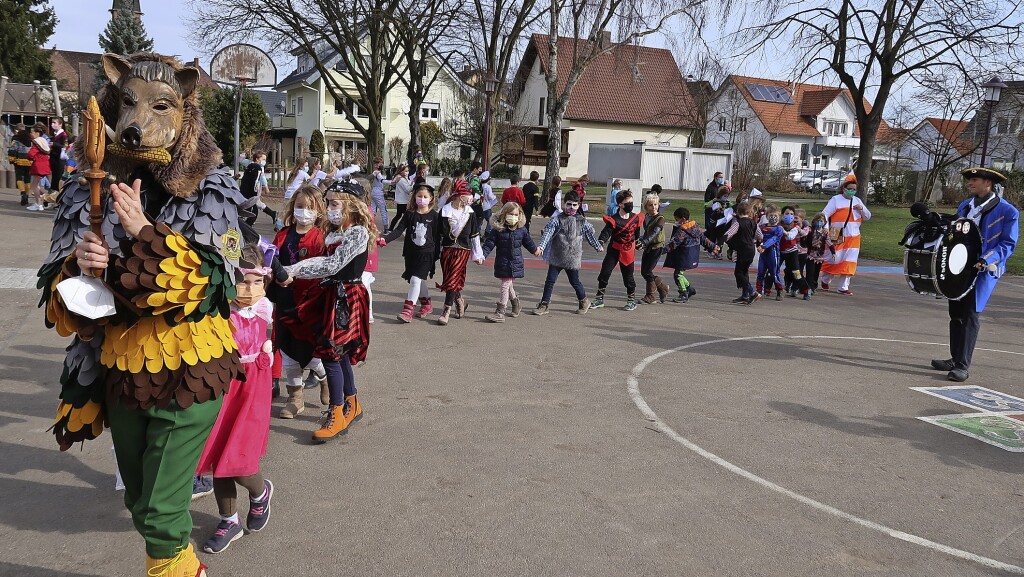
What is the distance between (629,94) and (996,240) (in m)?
53.0

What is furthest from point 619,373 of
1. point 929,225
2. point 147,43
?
point 147,43

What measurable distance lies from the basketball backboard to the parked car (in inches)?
1341

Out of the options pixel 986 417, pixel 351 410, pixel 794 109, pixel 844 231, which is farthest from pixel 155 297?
pixel 794 109

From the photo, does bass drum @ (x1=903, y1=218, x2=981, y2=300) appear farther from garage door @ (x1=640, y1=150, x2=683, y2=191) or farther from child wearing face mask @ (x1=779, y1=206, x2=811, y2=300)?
garage door @ (x1=640, y1=150, x2=683, y2=191)

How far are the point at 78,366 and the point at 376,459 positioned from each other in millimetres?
2470

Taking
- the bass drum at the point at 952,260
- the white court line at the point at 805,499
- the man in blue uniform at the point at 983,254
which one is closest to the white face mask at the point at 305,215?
the white court line at the point at 805,499

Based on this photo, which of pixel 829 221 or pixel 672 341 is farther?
pixel 829 221

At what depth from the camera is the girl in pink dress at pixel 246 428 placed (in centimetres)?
386

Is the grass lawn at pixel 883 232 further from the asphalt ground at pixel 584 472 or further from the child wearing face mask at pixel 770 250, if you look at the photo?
the asphalt ground at pixel 584 472

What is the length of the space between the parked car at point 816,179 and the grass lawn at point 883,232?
11.2m

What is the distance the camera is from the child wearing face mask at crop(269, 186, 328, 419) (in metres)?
5.70

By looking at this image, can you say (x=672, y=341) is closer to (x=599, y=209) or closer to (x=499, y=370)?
(x=499, y=370)

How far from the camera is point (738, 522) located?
4.54m

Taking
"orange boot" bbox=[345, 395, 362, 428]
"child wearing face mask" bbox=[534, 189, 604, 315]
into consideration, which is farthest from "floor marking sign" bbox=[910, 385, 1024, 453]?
"orange boot" bbox=[345, 395, 362, 428]
